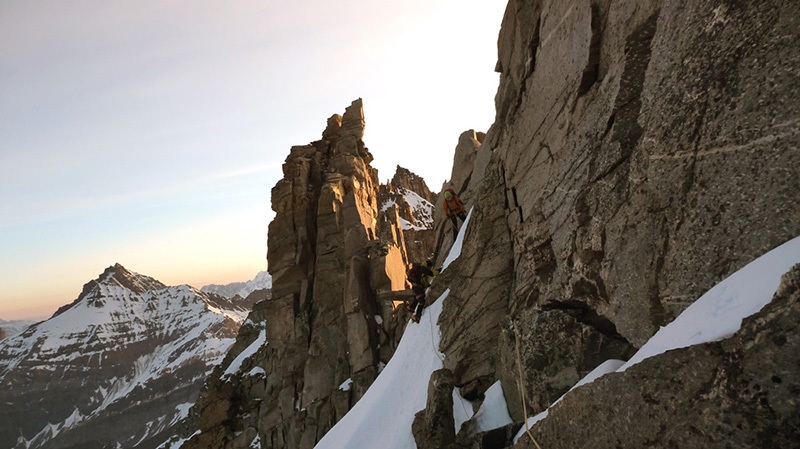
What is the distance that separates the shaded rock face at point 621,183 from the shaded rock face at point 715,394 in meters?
1.88

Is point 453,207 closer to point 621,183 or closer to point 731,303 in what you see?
point 621,183

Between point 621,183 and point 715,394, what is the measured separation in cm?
456

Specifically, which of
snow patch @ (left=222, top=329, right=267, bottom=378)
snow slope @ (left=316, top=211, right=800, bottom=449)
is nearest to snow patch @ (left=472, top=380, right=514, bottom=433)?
snow slope @ (left=316, top=211, right=800, bottom=449)

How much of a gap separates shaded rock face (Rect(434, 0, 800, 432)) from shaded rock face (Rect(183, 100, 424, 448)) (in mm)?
27462

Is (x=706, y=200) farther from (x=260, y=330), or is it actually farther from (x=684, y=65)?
(x=260, y=330)

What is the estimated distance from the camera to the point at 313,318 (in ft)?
150

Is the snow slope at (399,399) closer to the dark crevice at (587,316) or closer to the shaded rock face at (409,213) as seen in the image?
the dark crevice at (587,316)

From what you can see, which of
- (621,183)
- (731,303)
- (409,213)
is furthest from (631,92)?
(409,213)

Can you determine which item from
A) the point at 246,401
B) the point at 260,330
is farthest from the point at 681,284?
the point at 260,330

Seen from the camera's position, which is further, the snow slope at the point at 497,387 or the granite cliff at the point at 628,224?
the snow slope at the point at 497,387

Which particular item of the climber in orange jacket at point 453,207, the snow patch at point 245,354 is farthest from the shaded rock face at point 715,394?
the snow patch at point 245,354

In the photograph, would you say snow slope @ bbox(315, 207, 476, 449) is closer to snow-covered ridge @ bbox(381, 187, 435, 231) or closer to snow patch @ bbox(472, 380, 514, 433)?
snow patch @ bbox(472, 380, 514, 433)

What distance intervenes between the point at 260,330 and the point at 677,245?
56.0 meters

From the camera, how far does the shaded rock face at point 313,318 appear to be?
3984 centimetres
